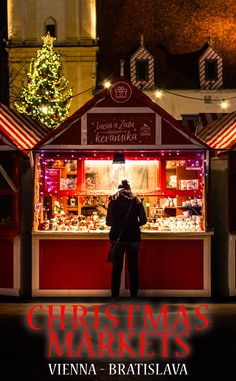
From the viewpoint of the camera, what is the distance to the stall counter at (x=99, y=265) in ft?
40.0

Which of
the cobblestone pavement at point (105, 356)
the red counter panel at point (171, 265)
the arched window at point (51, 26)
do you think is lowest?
the cobblestone pavement at point (105, 356)

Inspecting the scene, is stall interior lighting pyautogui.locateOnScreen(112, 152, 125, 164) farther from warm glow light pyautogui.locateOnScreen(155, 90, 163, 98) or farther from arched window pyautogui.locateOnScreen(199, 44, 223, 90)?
arched window pyautogui.locateOnScreen(199, 44, 223, 90)

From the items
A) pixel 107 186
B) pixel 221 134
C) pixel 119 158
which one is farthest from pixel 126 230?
pixel 221 134

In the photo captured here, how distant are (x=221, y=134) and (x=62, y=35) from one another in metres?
21.5

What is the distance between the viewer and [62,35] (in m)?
33.8

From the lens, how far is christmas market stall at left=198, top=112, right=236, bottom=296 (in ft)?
40.2

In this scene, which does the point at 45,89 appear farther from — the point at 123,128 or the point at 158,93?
the point at 123,128

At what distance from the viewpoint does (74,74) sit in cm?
3322

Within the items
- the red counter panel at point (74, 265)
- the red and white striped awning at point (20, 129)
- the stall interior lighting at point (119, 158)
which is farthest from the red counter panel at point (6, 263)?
the stall interior lighting at point (119, 158)

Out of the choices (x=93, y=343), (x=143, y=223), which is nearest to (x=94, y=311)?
(x=143, y=223)

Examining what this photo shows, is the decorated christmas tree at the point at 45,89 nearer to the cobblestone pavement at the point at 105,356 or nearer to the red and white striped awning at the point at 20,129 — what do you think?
the red and white striped awning at the point at 20,129

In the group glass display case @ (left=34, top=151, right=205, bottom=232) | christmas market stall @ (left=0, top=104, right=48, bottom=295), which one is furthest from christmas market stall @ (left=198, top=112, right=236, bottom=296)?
christmas market stall @ (left=0, top=104, right=48, bottom=295)

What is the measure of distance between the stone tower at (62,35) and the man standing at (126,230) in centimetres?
2141

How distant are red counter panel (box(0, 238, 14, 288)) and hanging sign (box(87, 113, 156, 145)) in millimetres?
2140
